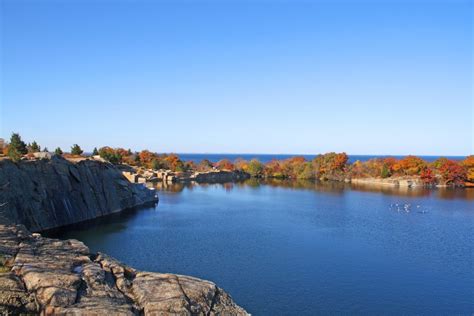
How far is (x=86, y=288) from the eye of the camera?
52.4 ft

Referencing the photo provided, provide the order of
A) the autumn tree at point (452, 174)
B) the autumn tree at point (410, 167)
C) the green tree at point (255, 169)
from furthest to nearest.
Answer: the green tree at point (255, 169) → the autumn tree at point (410, 167) → the autumn tree at point (452, 174)

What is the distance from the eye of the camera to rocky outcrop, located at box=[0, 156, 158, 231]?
121 ft

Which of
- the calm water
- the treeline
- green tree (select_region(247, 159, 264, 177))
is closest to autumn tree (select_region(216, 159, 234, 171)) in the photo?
the treeline

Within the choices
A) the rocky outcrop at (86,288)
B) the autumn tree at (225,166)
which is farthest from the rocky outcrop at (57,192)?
the autumn tree at (225,166)

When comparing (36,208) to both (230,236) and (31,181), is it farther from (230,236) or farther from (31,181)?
(230,236)

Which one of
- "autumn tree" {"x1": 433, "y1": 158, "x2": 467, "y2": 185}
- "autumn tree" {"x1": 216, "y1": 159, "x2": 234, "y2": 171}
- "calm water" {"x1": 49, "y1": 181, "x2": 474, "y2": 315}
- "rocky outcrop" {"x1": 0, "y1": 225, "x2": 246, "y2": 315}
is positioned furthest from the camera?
"autumn tree" {"x1": 216, "y1": 159, "x2": 234, "y2": 171}

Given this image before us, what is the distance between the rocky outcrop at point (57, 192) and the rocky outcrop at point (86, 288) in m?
14.2

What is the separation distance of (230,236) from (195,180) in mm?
68706

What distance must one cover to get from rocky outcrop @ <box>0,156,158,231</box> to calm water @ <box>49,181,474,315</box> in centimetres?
289

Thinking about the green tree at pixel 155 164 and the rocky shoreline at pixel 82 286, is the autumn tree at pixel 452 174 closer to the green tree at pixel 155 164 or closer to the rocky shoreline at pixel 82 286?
the green tree at pixel 155 164

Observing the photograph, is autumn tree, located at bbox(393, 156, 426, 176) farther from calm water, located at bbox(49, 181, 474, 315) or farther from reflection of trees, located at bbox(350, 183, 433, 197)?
calm water, located at bbox(49, 181, 474, 315)

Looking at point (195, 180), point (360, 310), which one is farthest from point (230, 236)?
point (195, 180)

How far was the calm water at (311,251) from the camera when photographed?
23500 millimetres

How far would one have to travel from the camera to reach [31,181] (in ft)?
130
